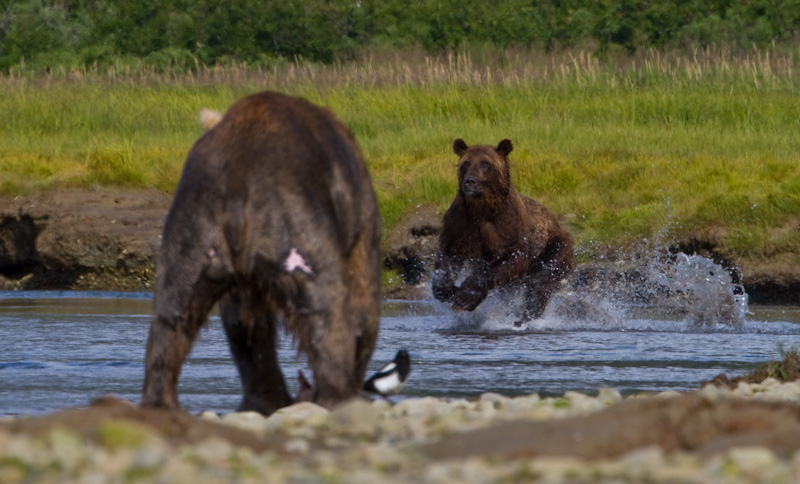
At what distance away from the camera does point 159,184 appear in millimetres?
15195

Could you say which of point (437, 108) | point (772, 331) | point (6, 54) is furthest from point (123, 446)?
point (6, 54)

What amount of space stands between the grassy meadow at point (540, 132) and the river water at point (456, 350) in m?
2.22

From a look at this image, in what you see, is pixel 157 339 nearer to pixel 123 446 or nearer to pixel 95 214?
pixel 123 446

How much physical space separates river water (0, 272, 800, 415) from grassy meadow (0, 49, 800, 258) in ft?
7.28

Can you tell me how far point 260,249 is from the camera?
155 inches

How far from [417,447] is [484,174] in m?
7.43

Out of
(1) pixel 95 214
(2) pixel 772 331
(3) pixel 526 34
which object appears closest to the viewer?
(2) pixel 772 331

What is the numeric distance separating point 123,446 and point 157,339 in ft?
3.22

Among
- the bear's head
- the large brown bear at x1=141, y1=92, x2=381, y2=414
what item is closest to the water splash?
the bear's head

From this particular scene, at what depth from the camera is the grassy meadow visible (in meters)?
13.7

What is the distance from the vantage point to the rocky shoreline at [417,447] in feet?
9.08

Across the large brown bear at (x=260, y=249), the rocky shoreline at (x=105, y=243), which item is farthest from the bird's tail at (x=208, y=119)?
the rocky shoreline at (x=105, y=243)

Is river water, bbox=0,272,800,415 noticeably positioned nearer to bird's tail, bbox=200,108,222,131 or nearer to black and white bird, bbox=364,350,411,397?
black and white bird, bbox=364,350,411,397

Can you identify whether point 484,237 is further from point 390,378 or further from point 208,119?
point 208,119
